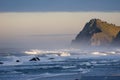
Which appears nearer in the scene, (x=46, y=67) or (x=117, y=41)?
(x=46, y=67)

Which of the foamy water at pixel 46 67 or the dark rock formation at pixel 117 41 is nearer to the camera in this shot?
the foamy water at pixel 46 67

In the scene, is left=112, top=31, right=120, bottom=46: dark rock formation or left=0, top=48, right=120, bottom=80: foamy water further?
left=112, top=31, right=120, bottom=46: dark rock formation

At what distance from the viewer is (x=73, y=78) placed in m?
47.3

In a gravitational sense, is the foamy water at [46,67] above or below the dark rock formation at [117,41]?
below

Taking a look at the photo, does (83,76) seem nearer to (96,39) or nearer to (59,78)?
(59,78)

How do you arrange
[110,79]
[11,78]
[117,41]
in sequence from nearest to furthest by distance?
[110,79]
[11,78]
[117,41]

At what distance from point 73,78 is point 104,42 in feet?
492

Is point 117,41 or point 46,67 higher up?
point 117,41

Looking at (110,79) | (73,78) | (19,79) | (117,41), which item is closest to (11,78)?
(19,79)

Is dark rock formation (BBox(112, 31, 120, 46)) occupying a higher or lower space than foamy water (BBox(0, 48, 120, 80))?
higher

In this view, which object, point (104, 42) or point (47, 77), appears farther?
point (104, 42)

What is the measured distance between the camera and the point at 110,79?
45500 mm

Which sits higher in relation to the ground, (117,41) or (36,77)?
(117,41)

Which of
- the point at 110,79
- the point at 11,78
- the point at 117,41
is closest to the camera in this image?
the point at 110,79
